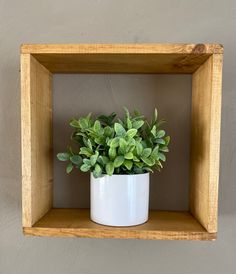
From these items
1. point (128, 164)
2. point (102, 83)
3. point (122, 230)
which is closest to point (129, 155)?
point (128, 164)

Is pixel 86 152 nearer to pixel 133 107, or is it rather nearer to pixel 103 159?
pixel 103 159

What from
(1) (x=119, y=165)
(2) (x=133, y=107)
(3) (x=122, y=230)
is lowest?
(3) (x=122, y=230)

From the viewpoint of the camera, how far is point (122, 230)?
0.54m

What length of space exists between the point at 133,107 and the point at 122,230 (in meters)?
0.26

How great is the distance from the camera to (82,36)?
69cm

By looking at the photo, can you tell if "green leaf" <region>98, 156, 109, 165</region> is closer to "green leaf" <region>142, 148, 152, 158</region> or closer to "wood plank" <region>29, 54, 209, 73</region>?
"green leaf" <region>142, 148, 152, 158</region>

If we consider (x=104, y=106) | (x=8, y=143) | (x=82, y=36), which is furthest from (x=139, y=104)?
(x=8, y=143)

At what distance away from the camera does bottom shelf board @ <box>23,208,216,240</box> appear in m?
0.53

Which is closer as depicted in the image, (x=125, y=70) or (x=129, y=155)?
(x=129, y=155)

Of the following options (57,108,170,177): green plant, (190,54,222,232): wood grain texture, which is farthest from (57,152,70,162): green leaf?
(190,54,222,232): wood grain texture

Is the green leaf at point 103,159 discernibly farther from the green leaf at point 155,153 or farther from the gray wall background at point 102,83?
the gray wall background at point 102,83

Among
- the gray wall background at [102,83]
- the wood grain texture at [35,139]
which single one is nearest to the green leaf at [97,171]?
the wood grain texture at [35,139]

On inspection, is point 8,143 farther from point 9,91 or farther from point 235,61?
point 235,61

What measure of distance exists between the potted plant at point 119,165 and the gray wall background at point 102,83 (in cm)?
16
